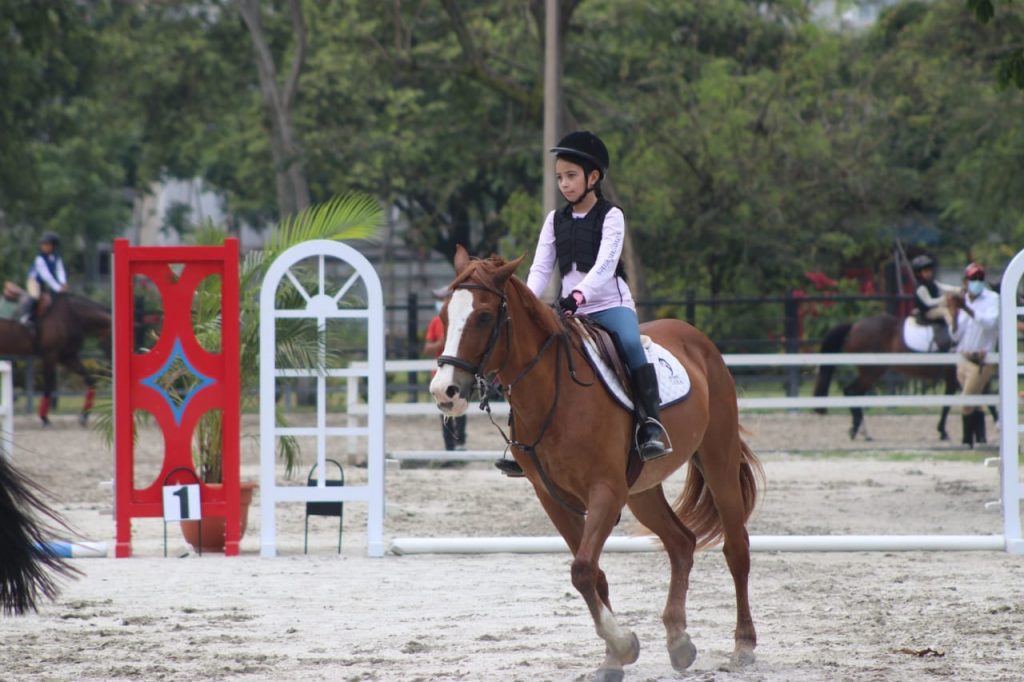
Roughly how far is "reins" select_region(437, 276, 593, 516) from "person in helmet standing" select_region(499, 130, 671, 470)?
0.75ft

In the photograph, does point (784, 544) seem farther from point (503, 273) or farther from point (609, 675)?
point (503, 273)

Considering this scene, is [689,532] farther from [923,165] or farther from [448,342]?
[923,165]

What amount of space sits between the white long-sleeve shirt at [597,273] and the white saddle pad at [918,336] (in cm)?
1298

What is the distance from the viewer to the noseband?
550 cm

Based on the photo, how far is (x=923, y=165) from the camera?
33.6 m

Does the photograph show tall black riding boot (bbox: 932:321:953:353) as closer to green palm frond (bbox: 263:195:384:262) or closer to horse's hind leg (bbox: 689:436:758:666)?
green palm frond (bbox: 263:195:384:262)

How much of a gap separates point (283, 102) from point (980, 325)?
49.9ft

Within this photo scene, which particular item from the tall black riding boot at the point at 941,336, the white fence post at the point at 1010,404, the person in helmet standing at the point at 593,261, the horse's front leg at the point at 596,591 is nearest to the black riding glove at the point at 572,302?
the person in helmet standing at the point at 593,261

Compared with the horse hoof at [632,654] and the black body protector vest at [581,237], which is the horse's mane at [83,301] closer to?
the black body protector vest at [581,237]

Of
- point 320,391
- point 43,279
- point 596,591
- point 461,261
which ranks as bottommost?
point 596,591

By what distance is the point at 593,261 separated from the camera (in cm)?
636

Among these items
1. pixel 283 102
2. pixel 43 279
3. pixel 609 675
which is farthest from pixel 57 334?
pixel 609 675

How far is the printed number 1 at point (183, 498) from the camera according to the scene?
935 centimetres

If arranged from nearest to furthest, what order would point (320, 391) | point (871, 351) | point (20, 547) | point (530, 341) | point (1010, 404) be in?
point (20, 547) < point (530, 341) < point (1010, 404) < point (320, 391) < point (871, 351)
